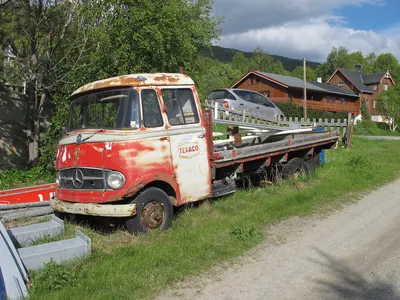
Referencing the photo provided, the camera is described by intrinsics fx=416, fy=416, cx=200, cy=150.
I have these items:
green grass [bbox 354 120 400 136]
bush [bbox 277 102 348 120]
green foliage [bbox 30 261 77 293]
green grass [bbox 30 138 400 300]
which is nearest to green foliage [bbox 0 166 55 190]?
green grass [bbox 30 138 400 300]

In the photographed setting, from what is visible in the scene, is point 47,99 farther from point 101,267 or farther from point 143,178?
point 101,267

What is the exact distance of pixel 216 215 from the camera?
23.1 ft

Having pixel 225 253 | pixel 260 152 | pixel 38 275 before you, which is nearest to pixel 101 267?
pixel 38 275

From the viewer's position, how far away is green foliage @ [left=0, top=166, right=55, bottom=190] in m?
10.3

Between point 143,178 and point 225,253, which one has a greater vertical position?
point 143,178

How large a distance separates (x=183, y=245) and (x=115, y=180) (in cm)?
126

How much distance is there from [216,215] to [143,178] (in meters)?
1.81

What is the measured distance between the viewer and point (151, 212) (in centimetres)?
595

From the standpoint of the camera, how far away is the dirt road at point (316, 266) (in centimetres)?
429

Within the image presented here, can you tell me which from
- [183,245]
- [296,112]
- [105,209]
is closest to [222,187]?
[183,245]

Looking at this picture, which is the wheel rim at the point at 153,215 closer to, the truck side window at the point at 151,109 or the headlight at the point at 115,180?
the headlight at the point at 115,180

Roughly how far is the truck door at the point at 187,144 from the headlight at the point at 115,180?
37.1 inches

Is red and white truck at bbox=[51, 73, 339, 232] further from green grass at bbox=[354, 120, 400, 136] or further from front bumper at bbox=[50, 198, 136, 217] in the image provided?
green grass at bbox=[354, 120, 400, 136]

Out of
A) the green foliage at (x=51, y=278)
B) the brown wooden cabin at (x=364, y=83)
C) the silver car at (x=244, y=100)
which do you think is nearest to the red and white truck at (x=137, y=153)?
the green foliage at (x=51, y=278)
